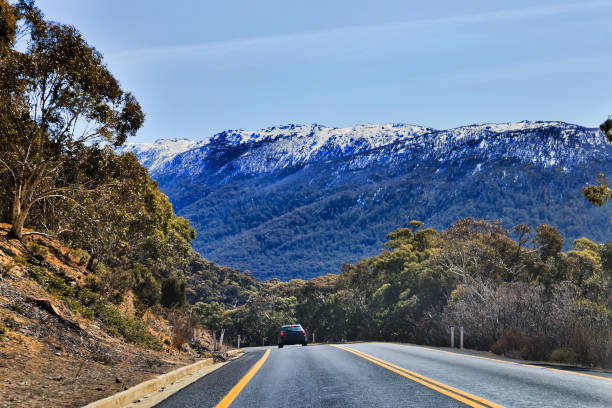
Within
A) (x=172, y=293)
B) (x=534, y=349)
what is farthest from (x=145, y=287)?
(x=534, y=349)

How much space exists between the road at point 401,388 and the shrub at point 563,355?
136 inches

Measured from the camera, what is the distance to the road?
24.6ft

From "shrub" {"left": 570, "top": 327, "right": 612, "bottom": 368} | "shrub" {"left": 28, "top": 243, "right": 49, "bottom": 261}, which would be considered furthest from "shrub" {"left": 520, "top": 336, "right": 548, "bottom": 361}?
"shrub" {"left": 28, "top": 243, "right": 49, "bottom": 261}

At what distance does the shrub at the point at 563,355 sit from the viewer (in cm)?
1490

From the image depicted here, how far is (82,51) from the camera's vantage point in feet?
60.2

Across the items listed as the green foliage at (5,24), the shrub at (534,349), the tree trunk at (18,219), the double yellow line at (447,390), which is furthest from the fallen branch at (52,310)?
the shrub at (534,349)

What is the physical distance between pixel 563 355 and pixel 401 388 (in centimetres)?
866

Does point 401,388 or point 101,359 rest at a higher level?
point 101,359

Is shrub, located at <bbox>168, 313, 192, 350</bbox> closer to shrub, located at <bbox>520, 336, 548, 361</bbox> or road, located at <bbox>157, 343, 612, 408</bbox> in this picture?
road, located at <bbox>157, 343, 612, 408</bbox>

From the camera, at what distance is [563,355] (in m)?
15.2

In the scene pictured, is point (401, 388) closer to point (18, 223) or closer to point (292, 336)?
point (18, 223)

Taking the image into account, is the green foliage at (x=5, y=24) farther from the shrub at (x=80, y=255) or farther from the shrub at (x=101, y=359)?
the shrub at (x=80, y=255)

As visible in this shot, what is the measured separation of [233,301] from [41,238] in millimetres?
93158

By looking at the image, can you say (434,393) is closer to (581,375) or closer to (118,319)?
(581,375)
